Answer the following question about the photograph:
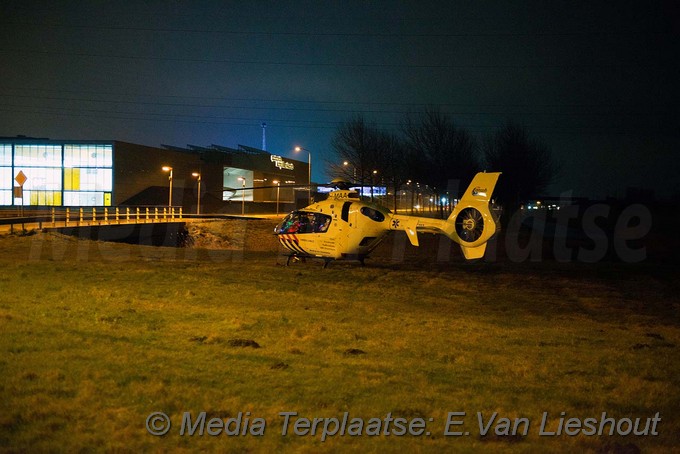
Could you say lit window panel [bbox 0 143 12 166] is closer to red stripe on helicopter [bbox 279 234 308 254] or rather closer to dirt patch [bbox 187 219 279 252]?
dirt patch [bbox 187 219 279 252]

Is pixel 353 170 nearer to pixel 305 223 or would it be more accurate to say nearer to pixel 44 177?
pixel 44 177

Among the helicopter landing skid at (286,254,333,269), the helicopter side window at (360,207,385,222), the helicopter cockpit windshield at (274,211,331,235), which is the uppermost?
the helicopter side window at (360,207,385,222)

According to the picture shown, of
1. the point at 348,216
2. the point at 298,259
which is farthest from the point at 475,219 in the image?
the point at 298,259

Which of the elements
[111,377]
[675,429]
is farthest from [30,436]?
[675,429]

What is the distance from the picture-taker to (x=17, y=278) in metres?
15.4

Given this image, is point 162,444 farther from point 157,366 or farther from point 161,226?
point 161,226

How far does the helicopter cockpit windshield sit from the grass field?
516cm

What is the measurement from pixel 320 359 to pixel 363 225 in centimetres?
1332

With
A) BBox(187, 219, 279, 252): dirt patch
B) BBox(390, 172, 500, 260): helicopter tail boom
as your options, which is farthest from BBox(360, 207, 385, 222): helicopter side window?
BBox(187, 219, 279, 252): dirt patch

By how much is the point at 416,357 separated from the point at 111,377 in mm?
4256

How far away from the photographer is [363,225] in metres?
21.5

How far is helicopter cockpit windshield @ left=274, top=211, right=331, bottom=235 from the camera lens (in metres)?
22.1

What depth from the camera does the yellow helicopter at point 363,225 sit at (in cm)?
1945

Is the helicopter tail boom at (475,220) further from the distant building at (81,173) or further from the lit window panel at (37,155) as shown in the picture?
the lit window panel at (37,155)
